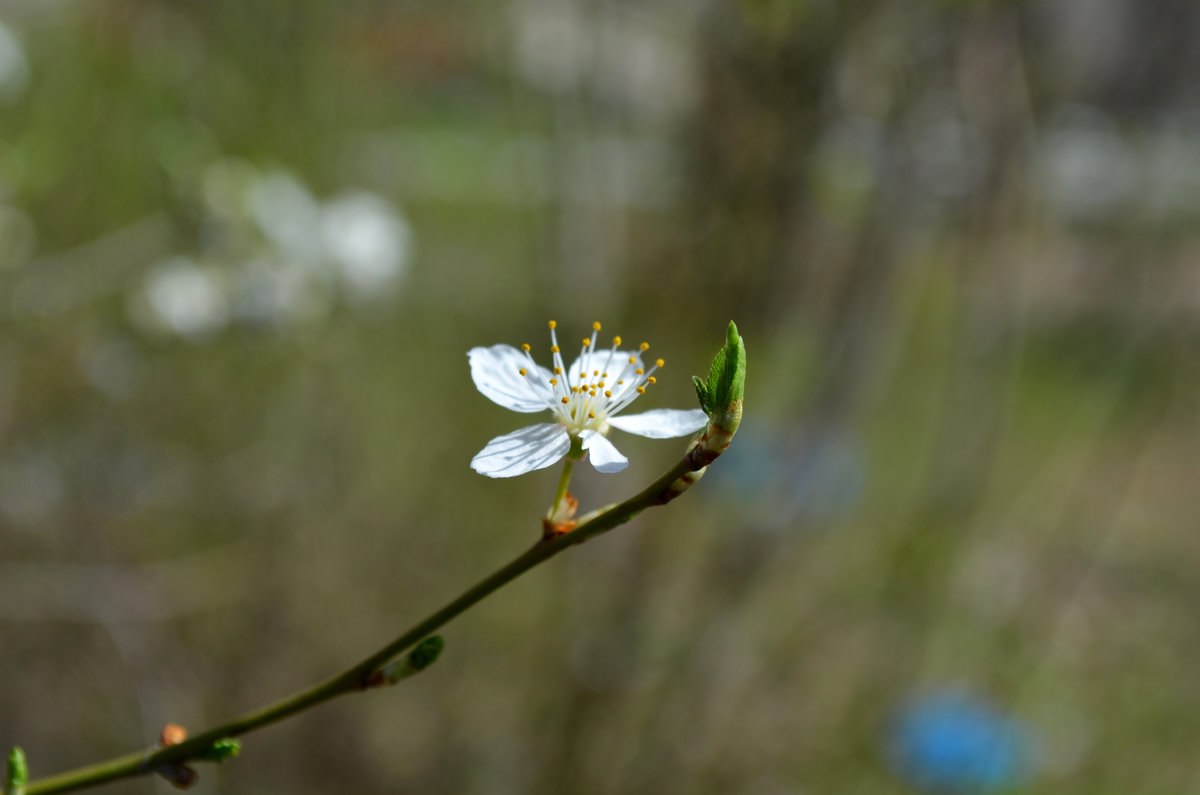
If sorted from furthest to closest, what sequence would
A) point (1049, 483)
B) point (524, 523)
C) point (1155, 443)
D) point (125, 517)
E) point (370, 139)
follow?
point (1155, 443), point (1049, 483), point (370, 139), point (524, 523), point (125, 517)

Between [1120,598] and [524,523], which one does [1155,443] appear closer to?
[1120,598]

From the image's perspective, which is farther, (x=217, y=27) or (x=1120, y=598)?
(x=1120, y=598)

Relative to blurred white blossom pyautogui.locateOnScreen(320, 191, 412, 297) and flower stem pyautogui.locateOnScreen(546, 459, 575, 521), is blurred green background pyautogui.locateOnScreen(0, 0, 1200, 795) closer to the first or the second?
blurred white blossom pyautogui.locateOnScreen(320, 191, 412, 297)

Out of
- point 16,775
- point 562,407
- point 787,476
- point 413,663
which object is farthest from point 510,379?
point 787,476

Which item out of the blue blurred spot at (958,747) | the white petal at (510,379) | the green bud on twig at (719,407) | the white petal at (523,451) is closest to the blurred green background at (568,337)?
the blue blurred spot at (958,747)

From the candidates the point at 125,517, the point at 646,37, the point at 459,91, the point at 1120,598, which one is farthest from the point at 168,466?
the point at 1120,598

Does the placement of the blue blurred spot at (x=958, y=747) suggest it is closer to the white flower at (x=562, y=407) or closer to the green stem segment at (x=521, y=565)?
the white flower at (x=562, y=407)
